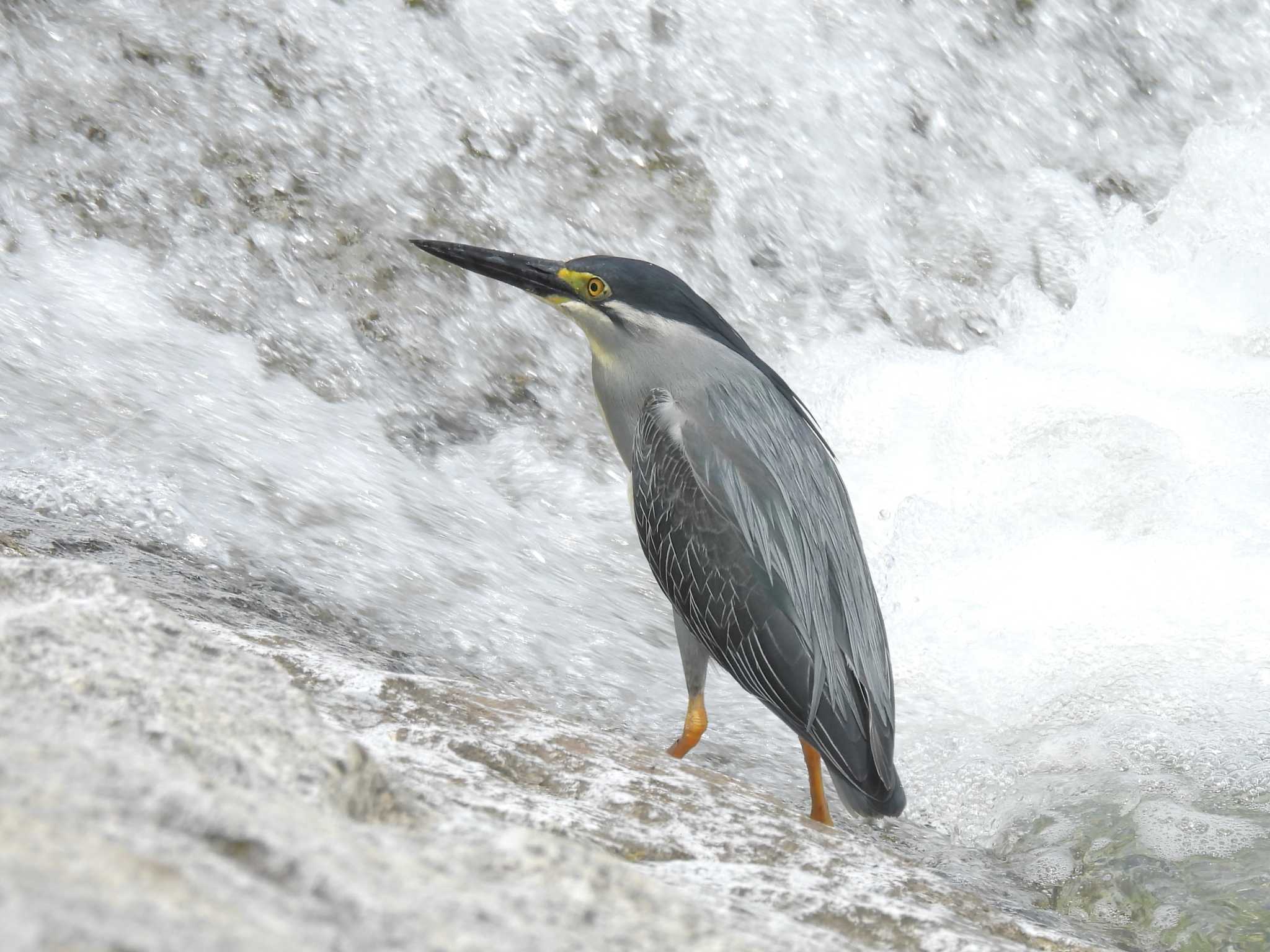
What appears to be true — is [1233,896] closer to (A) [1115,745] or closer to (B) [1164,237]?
(A) [1115,745]

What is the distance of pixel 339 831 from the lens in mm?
1023

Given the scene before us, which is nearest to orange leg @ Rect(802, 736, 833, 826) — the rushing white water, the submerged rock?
the rushing white water

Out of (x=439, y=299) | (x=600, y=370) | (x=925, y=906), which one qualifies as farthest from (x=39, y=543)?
(x=439, y=299)

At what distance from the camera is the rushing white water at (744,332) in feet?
12.6

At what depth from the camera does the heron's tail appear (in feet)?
10.2

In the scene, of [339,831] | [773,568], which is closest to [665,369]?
Answer: [773,568]

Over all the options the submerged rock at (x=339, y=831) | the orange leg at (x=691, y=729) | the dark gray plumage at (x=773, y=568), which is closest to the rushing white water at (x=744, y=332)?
the orange leg at (x=691, y=729)

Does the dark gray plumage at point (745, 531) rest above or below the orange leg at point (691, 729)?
above

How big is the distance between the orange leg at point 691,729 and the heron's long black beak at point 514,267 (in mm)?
1221

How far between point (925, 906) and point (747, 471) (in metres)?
1.82

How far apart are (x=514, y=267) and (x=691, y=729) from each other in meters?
1.41

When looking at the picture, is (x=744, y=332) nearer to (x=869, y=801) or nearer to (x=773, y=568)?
(x=773, y=568)

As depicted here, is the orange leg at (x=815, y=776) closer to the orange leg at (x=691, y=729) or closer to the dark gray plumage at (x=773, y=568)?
the orange leg at (x=691, y=729)

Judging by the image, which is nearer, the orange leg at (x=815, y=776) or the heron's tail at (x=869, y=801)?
the heron's tail at (x=869, y=801)
